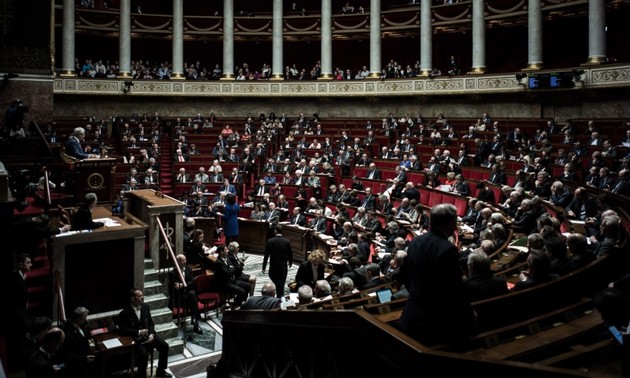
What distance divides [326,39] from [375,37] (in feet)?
7.83

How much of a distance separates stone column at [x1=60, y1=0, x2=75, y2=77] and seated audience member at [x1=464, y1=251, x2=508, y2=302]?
24074mm

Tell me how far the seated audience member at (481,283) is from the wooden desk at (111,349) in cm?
486

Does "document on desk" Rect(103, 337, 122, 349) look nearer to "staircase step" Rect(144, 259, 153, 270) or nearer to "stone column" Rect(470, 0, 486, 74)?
"staircase step" Rect(144, 259, 153, 270)

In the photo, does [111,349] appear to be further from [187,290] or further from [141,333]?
[187,290]

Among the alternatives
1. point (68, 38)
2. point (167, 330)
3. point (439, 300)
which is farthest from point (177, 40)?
point (439, 300)

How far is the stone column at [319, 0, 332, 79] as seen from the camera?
25484 mm

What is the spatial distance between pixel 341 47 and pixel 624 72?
1490cm

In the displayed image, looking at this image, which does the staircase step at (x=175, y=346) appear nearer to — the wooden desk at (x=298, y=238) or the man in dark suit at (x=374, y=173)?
the wooden desk at (x=298, y=238)

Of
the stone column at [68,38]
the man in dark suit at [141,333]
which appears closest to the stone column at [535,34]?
the man in dark suit at [141,333]

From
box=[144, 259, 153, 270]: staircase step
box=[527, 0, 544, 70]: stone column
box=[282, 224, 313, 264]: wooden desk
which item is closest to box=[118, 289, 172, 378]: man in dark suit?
box=[144, 259, 153, 270]: staircase step

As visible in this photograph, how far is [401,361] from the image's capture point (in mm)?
3062

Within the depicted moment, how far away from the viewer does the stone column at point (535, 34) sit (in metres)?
20.7

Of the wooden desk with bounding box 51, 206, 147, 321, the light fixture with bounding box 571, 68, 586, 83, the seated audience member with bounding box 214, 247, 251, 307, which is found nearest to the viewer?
the wooden desk with bounding box 51, 206, 147, 321

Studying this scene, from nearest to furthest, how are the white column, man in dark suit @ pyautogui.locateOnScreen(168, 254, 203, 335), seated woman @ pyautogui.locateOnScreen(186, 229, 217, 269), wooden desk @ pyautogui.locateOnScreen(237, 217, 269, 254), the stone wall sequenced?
man in dark suit @ pyautogui.locateOnScreen(168, 254, 203, 335) → seated woman @ pyautogui.locateOnScreen(186, 229, 217, 269) → wooden desk @ pyautogui.locateOnScreen(237, 217, 269, 254) → the stone wall → the white column
